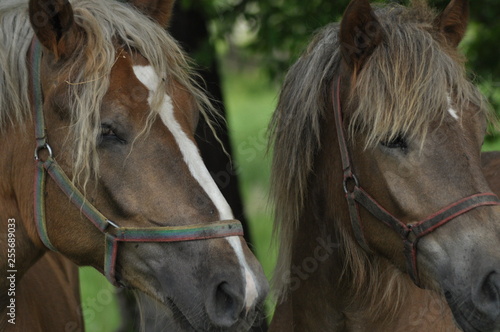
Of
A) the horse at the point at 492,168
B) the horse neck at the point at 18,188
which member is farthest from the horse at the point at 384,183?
the horse neck at the point at 18,188

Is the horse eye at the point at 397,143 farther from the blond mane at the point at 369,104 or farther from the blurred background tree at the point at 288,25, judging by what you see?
the blurred background tree at the point at 288,25

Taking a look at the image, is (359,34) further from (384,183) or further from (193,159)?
(193,159)

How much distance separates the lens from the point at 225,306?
282 centimetres

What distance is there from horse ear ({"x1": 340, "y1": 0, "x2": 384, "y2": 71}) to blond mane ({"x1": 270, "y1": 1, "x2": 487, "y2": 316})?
0.04 meters

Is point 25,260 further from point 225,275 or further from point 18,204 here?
point 225,275

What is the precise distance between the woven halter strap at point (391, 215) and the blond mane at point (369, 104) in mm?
79

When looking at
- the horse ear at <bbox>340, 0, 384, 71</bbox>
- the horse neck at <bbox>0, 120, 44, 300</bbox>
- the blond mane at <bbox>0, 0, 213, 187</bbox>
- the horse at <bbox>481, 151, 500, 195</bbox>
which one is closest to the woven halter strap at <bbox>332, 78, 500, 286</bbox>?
the horse ear at <bbox>340, 0, 384, 71</bbox>

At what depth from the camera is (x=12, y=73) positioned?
3.09 metres

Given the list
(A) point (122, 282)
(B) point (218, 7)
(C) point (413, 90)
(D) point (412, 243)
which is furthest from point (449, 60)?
(B) point (218, 7)

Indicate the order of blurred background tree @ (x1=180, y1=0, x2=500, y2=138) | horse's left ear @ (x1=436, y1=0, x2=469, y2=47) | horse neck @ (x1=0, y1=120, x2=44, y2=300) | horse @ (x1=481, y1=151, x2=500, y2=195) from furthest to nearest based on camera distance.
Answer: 1. blurred background tree @ (x1=180, y1=0, x2=500, y2=138)
2. horse @ (x1=481, y1=151, x2=500, y2=195)
3. horse's left ear @ (x1=436, y1=0, x2=469, y2=47)
4. horse neck @ (x1=0, y1=120, x2=44, y2=300)

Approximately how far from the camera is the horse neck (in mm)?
3078

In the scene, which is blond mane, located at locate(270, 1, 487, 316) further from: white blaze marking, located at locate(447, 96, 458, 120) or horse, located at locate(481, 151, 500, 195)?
horse, located at locate(481, 151, 500, 195)

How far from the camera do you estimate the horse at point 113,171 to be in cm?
287

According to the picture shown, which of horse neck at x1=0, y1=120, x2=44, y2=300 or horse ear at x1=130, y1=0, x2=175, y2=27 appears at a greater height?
horse ear at x1=130, y1=0, x2=175, y2=27
